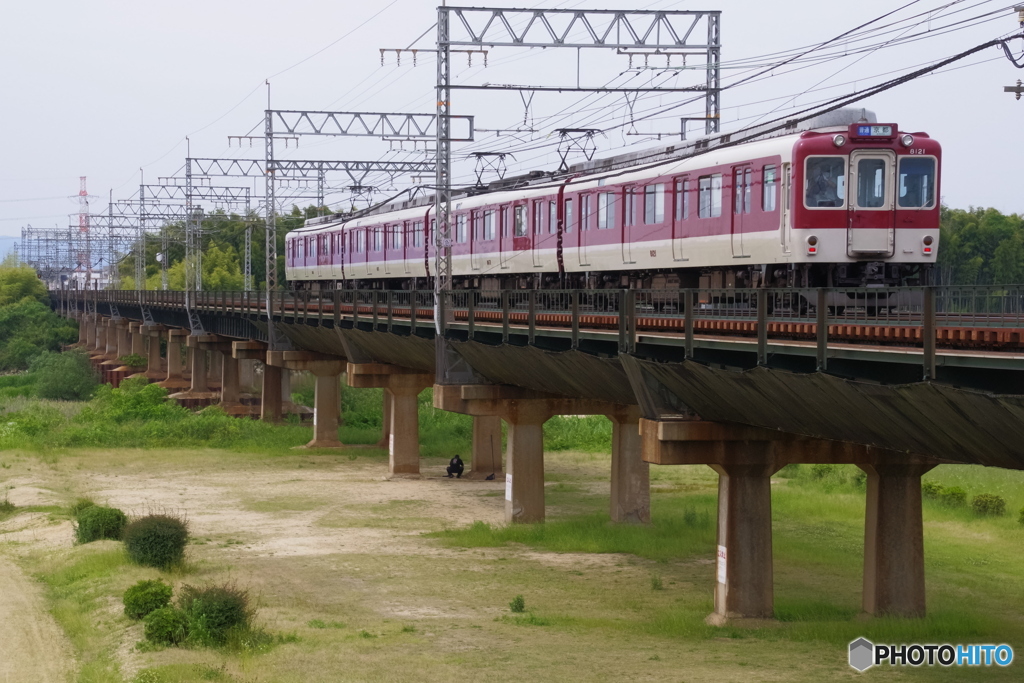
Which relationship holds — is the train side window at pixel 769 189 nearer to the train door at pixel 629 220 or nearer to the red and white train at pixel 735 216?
the red and white train at pixel 735 216

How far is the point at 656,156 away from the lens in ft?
102

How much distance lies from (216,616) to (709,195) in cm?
1221

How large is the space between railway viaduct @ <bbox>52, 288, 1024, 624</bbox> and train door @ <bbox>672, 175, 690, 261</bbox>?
1.35 meters

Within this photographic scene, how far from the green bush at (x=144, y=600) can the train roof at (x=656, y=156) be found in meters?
13.5

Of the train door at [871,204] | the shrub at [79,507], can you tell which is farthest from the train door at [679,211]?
the shrub at [79,507]

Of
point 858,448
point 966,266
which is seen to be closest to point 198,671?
point 858,448

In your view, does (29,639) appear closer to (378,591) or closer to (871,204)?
(378,591)

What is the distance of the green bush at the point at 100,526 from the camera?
31.8 meters

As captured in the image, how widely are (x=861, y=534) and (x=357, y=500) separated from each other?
14950mm

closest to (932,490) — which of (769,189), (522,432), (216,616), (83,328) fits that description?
(522,432)

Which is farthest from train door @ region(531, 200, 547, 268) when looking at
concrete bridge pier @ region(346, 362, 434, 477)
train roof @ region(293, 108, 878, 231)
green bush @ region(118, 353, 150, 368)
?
green bush @ region(118, 353, 150, 368)

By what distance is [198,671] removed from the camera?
1944 cm

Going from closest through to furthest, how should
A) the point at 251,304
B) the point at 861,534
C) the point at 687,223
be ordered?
the point at 687,223 → the point at 861,534 → the point at 251,304

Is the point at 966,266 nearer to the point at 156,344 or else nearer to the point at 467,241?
the point at 467,241
